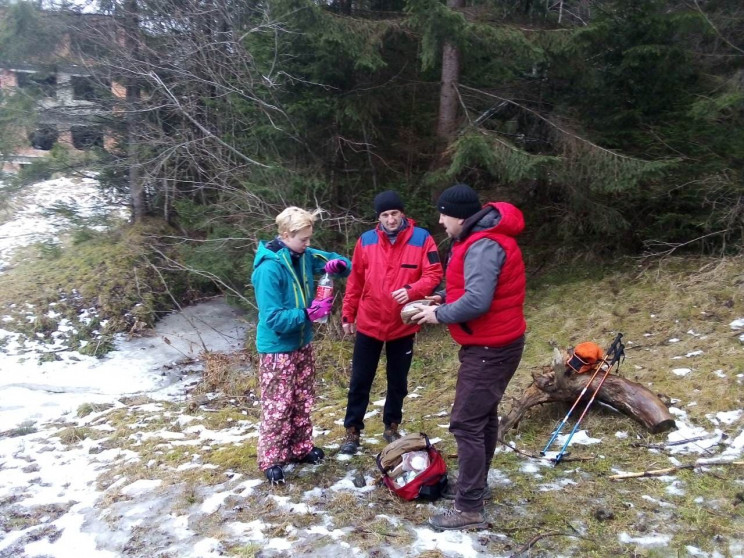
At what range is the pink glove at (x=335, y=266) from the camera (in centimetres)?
413

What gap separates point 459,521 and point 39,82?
41.1 ft

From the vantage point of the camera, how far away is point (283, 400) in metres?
4.08

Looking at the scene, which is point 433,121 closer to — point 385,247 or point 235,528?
A: point 385,247

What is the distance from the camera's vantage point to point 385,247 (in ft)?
14.0

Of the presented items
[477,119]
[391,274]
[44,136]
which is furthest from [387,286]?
[44,136]

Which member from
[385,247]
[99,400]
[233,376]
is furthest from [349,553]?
[99,400]

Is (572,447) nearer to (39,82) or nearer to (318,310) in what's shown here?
(318,310)

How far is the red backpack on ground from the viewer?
3736 mm

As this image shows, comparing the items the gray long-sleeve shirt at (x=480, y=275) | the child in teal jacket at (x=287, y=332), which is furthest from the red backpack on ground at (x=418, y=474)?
the gray long-sleeve shirt at (x=480, y=275)

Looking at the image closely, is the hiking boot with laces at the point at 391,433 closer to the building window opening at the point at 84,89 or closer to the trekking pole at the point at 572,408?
the trekking pole at the point at 572,408

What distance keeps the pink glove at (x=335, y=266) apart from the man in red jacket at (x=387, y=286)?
0.24 metres

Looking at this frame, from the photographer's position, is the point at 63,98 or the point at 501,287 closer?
the point at 501,287

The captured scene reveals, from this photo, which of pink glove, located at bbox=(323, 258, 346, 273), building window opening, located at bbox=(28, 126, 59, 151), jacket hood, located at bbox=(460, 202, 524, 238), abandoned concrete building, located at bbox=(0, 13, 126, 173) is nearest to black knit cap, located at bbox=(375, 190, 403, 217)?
pink glove, located at bbox=(323, 258, 346, 273)

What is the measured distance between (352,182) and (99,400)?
452cm
